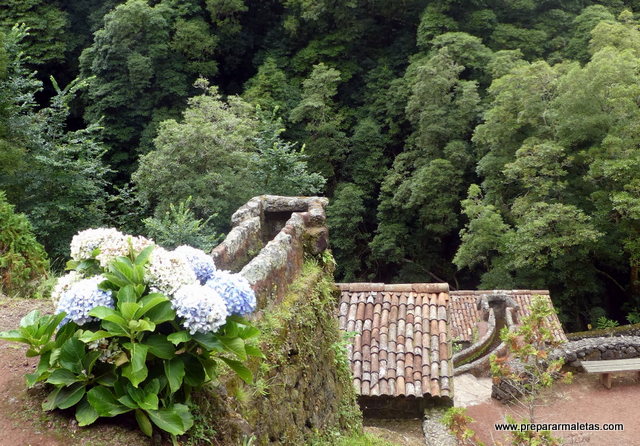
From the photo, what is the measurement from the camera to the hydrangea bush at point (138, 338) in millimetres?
2357

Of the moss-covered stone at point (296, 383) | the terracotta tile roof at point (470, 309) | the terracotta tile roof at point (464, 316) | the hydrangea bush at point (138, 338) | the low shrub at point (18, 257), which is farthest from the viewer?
the terracotta tile roof at point (470, 309)

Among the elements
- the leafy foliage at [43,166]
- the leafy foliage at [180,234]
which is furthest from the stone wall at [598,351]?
the leafy foliage at [43,166]

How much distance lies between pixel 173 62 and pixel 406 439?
25.1 meters

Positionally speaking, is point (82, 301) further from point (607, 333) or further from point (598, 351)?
point (607, 333)

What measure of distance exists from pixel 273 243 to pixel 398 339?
167 inches

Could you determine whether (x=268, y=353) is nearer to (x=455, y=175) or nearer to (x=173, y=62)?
(x=455, y=175)

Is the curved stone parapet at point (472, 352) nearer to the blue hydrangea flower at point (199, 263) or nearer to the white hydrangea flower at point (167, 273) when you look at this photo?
the blue hydrangea flower at point (199, 263)

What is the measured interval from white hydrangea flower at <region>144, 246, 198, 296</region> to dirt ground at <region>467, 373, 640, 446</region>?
7353 millimetres

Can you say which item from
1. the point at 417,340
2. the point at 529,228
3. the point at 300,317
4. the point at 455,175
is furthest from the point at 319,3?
the point at 300,317

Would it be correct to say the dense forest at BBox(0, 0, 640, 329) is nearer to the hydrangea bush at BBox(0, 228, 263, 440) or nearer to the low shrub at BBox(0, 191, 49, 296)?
the low shrub at BBox(0, 191, 49, 296)

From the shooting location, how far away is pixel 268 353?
142 inches

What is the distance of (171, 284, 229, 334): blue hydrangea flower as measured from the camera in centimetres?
238

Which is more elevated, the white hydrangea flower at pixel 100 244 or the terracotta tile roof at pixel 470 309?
the white hydrangea flower at pixel 100 244

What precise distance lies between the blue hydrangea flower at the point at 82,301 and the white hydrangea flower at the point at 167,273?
0.19 metres
